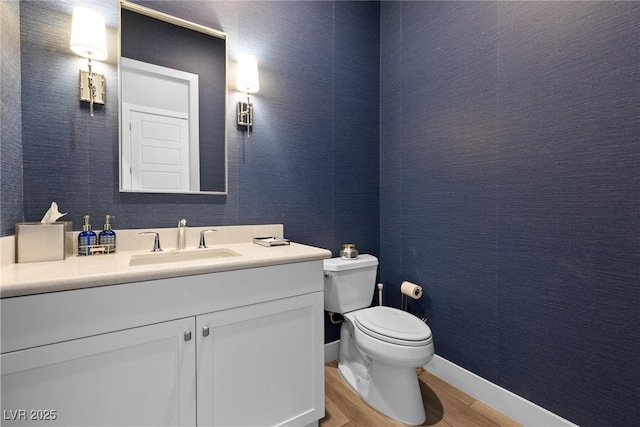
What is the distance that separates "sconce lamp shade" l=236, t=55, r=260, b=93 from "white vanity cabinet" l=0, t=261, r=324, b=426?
104 cm

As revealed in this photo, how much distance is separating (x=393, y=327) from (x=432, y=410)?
500 millimetres

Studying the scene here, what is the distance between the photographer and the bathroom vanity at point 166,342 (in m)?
0.80

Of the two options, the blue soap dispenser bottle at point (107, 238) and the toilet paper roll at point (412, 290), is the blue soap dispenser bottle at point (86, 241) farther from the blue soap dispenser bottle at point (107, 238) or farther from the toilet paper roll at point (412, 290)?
the toilet paper roll at point (412, 290)

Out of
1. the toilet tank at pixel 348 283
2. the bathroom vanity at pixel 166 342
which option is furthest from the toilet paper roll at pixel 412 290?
the bathroom vanity at pixel 166 342

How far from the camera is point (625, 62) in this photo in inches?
43.1

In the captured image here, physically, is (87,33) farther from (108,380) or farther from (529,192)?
(529,192)

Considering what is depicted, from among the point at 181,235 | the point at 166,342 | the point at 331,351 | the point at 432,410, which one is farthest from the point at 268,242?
the point at 432,410

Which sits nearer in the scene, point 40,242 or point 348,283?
point 40,242

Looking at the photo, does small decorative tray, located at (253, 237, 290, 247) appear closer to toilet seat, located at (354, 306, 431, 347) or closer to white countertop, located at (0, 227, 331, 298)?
white countertop, located at (0, 227, 331, 298)

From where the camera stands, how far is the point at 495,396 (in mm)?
1491

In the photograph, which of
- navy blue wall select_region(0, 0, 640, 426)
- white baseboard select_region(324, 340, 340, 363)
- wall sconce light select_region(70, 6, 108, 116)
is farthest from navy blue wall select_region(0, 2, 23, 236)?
white baseboard select_region(324, 340, 340, 363)

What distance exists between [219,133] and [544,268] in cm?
177

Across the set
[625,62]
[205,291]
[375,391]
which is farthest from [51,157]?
[625,62]

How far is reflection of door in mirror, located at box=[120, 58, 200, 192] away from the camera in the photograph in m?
1.36
